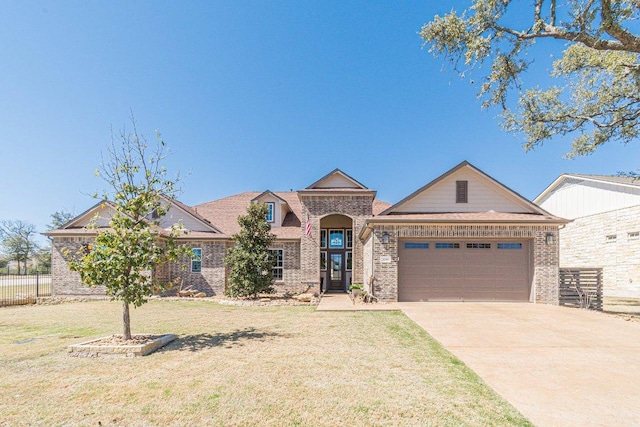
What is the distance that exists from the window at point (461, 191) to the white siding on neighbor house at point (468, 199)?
0.44ft

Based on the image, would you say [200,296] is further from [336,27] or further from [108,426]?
[336,27]

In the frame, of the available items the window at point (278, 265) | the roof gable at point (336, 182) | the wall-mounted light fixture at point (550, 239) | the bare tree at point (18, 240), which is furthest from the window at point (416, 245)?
the bare tree at point (18, 240)

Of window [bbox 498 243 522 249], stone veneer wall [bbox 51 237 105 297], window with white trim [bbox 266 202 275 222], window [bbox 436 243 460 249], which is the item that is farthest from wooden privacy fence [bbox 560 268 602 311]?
stone veneer wall [bbox 51 237 105 297]

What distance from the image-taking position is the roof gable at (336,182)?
17.7 metres

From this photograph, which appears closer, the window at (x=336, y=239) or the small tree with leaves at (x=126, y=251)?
the small tree with leaves at (x=126, y=251)

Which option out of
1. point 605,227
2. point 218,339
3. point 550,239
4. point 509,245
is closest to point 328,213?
point 509,245

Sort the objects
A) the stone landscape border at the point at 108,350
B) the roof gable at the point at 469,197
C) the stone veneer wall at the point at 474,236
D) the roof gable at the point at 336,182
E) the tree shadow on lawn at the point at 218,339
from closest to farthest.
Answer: the stone landscape border at the point at 108,350
the tree shadow on lawn at the point at 218,339
the stone veneer wall at the point at 474,236
the roof gable at the point at 469,197
the roof gable at the point at 336,182

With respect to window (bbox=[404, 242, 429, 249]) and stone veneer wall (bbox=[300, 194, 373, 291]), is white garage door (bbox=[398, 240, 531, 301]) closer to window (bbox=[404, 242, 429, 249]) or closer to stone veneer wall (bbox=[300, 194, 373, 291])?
window (bbox=[404, 242, 429, 249])

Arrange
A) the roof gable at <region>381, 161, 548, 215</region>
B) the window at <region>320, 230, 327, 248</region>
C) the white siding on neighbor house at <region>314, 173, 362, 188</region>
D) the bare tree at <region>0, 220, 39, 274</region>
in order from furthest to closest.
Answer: the bare tree at <region>0, 220, 39, 274</region> → the window at <region>320, 230, 327, 248</region> → the white siding on neighbor house at <region>314, 173, 362, 188</region> → the roof gable at <region>381, 161, 548, 215</region>

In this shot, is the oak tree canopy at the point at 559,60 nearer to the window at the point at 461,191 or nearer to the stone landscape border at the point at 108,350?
the window at the point at 461,191

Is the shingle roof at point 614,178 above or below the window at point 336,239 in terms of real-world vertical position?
above

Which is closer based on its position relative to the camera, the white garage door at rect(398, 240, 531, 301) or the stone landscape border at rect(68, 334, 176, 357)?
the stone landscape border at rect(68, 334, 176, 357)

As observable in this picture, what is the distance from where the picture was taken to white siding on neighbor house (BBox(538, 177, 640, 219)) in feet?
61.5

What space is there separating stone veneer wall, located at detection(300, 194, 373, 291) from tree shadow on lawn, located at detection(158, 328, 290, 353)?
350 inches
